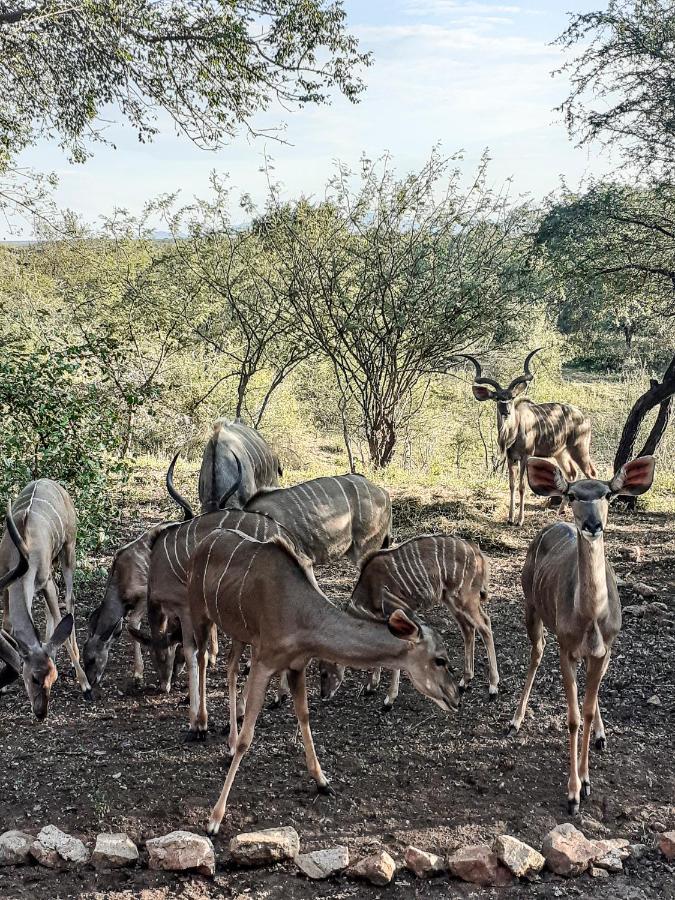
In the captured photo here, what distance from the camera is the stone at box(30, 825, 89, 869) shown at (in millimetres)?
3246

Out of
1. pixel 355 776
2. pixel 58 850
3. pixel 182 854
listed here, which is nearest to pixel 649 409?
pixel 355 776

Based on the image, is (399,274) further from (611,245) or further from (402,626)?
(402,626)

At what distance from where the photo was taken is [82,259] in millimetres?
15977

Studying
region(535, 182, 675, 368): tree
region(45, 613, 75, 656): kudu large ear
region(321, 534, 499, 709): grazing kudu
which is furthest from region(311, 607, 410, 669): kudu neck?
region(535, 182, 675, 368): tree

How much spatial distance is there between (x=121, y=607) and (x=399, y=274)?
6866mm

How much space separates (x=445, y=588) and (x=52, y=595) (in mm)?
2585

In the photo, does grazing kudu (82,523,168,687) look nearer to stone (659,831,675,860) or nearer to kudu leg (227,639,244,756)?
kudu leg (227,639,244,756)

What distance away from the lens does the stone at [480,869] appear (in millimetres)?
3156

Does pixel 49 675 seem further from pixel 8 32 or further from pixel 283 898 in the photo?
pixel 8 32

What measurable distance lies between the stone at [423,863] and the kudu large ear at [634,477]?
1708 mm

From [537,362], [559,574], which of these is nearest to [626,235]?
[559,574]

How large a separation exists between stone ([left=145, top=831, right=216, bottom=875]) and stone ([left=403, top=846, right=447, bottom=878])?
78 centimetres

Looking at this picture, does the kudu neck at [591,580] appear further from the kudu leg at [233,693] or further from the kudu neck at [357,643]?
the kudu leg at [233,693]

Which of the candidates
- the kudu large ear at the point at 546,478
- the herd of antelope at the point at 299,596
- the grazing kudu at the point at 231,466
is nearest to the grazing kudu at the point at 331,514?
the herd of antelope at the point at 299,596
